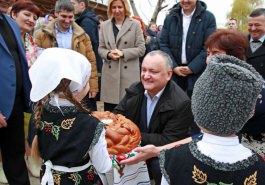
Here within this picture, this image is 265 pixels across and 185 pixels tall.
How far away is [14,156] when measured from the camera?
9.50ft

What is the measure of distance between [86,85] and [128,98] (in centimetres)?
93

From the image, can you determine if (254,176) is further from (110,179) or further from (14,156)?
(14,156)

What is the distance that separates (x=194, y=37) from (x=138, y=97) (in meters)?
1.28

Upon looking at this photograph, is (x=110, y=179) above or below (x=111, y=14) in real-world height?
below

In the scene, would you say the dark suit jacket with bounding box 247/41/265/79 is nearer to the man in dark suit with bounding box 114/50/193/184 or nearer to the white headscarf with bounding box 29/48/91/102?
the man in dark suit with bounding box 114/50/193/184

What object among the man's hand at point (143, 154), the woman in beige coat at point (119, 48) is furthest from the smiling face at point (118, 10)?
the man's hand at point (143, 154)

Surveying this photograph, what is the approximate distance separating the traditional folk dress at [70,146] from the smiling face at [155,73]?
34.5 inches

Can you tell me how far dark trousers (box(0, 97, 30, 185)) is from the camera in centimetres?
285

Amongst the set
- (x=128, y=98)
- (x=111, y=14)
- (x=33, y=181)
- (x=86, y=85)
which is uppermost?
(x=111, y=14)

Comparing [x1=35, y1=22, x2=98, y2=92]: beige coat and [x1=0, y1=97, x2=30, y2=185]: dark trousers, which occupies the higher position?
[x1=35, y1=22, x2=98, y2=92]: beige coat

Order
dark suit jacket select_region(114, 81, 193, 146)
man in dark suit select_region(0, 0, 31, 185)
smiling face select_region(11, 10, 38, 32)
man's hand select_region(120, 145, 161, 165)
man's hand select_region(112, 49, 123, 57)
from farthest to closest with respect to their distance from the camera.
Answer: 1. man's hand select_region(112, 49, 123, 57)
2. smiling face select_region(11, 10, 38, 32)
3. man in dark suit select_region(0, 0, 31, 185)
4. dark suit jacket select_region(114, 81, 193, 146)
5. man's hand select_region(120, 145, 161, 165)

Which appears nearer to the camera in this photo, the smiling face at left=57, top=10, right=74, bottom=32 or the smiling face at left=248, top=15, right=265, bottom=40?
the smiling face at left=248, top=15, right=265, bottom=40

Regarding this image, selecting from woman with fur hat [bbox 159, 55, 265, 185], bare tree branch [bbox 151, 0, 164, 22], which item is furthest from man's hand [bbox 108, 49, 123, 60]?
bare tree branch [bbox 151, 0, 164, 22]

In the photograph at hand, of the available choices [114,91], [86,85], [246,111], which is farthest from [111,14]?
[246,111]
